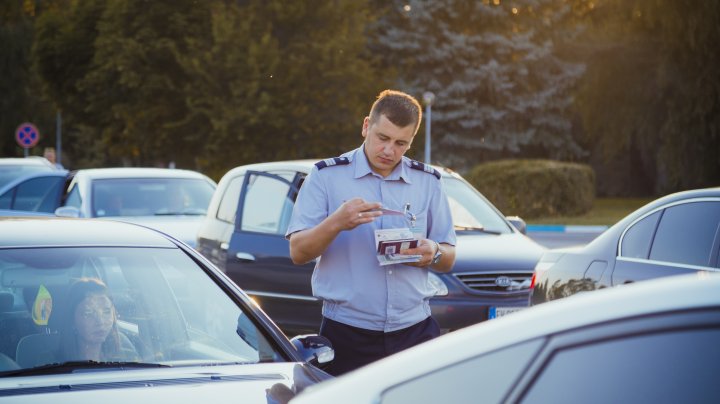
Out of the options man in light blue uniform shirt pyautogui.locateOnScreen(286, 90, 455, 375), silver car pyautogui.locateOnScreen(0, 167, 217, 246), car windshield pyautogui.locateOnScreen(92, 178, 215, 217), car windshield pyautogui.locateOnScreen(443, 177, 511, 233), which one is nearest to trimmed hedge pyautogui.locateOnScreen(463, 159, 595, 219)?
silver car pyautogui.locateOnScreen(0, 167, 217, 246)

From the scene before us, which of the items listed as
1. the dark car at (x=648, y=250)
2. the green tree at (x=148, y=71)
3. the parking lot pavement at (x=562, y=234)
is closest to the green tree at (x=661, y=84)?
the parking lot pavement at (x=562, y=234)

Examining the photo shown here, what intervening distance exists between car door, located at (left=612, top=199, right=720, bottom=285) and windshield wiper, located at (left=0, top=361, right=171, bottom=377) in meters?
3.11

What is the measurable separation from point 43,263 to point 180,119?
37166mm

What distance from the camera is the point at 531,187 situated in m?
31.1

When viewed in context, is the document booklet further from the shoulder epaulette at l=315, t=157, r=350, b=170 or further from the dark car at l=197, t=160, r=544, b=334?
the dark car at l=197, t=160, r=544, b=334

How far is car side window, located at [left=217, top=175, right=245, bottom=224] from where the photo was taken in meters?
10.1

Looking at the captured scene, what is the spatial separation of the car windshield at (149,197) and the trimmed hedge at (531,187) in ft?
56.4

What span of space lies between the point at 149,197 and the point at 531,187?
18340 millimetres

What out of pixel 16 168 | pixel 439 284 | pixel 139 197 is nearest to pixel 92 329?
pixel 439 284

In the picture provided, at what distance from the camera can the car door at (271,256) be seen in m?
8.98

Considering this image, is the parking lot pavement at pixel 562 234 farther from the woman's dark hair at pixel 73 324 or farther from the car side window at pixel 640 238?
the woman's dark hair at pixel 73 324

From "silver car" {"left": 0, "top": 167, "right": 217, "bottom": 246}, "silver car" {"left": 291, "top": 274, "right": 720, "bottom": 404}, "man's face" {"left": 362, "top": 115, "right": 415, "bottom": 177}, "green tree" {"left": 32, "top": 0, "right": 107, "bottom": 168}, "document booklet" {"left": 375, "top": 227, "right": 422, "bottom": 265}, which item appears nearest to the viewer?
"silver car" {"left": 291, "top": 274, "right": 720, "bottom": 404}

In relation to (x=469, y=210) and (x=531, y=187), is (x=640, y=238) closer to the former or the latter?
(x=469, y=210)

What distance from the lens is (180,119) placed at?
41281 mm
